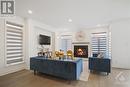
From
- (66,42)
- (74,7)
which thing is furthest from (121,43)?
(66,42)

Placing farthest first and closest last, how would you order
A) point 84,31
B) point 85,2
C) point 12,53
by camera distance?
point 84,31
point 12,53
point 85,2

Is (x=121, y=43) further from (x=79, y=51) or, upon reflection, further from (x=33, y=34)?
(x=33, y=34)

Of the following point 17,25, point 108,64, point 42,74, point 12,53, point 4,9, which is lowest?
point 42,74

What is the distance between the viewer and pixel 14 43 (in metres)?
4.52

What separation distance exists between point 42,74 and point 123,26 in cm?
486

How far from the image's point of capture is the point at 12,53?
4422 mm

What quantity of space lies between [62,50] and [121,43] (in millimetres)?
3243

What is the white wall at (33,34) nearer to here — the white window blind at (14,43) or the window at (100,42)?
the white window blind at (14,43)

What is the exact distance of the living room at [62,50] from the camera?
3293mm

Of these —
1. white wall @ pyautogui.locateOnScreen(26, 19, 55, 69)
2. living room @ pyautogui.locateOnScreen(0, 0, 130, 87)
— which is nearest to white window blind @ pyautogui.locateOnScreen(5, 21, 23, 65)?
living room @ pyautogui.locateOnScreen(0, 0, 130, 87)

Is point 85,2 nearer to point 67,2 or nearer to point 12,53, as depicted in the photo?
point 67,2

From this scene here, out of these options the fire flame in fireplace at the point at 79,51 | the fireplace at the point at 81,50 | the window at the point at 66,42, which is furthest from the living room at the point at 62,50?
the window at the point at 66,42

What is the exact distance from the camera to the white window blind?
4246 millimetres

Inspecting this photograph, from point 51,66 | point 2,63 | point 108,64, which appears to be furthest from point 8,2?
point 108,64
